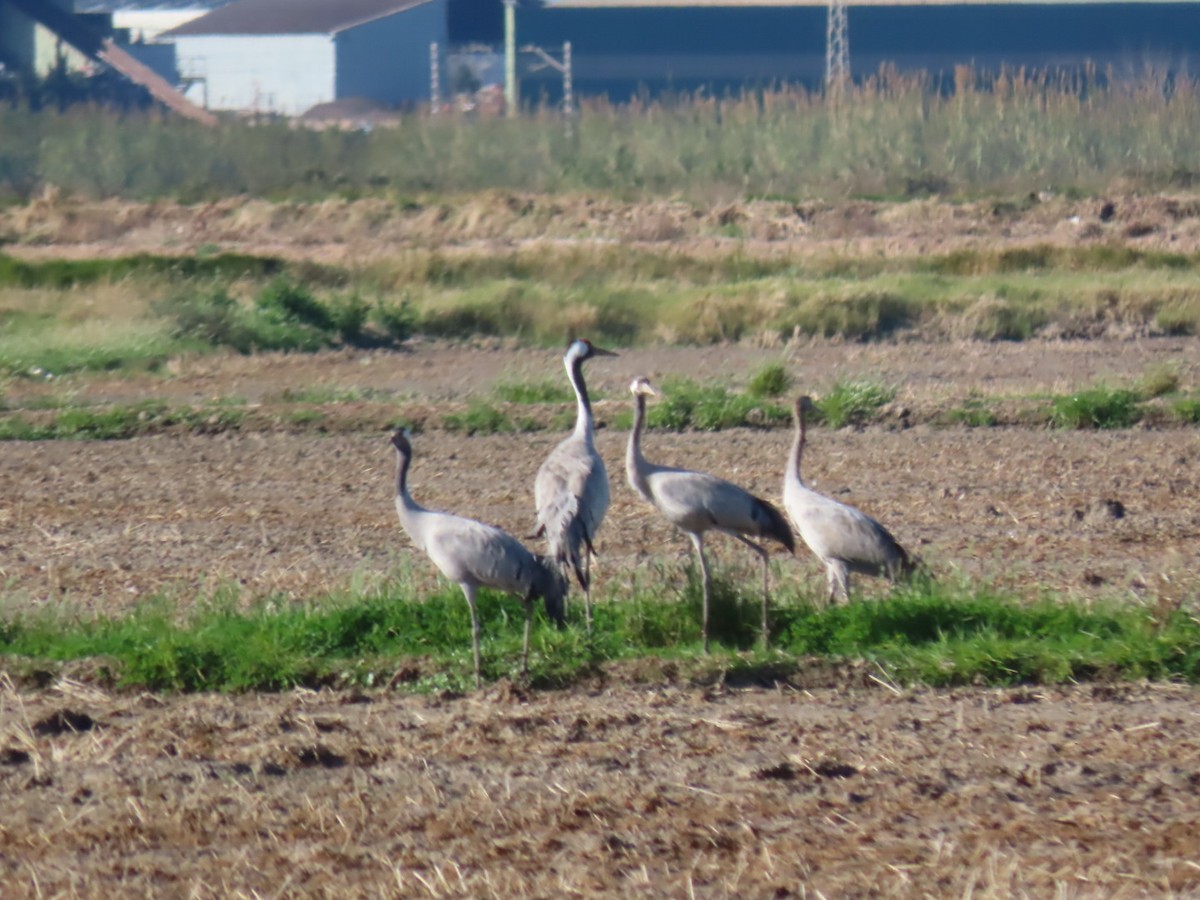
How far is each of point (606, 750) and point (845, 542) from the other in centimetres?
204

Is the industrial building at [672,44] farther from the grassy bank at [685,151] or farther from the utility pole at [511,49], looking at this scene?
the grassy bank at [685,151]

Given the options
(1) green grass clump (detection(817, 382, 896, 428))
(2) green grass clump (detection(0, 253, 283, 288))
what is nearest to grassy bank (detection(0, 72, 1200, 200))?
(2) green grass clump (detection(0, 253, 283, 288))

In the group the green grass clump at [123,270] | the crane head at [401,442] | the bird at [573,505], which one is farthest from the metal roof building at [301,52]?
the crane head at [401,442]

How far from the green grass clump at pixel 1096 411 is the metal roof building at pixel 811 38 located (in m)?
47.0

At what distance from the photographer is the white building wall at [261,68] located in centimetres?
6056

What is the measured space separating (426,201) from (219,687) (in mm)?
29022

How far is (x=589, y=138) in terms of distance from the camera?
130 ft

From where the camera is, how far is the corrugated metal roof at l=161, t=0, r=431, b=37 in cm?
6106

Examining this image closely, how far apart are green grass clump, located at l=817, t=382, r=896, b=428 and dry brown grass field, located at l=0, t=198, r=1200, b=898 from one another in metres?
2.00

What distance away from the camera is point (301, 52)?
60.8 meters

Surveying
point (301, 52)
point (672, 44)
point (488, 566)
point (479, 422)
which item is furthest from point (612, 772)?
point (301, 52)

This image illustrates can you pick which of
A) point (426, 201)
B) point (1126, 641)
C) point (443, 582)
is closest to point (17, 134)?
point (426, 201)

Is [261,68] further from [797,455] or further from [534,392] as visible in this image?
[797,455]

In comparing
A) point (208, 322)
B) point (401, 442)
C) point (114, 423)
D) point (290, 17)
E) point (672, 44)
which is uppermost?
point (290, 17)
